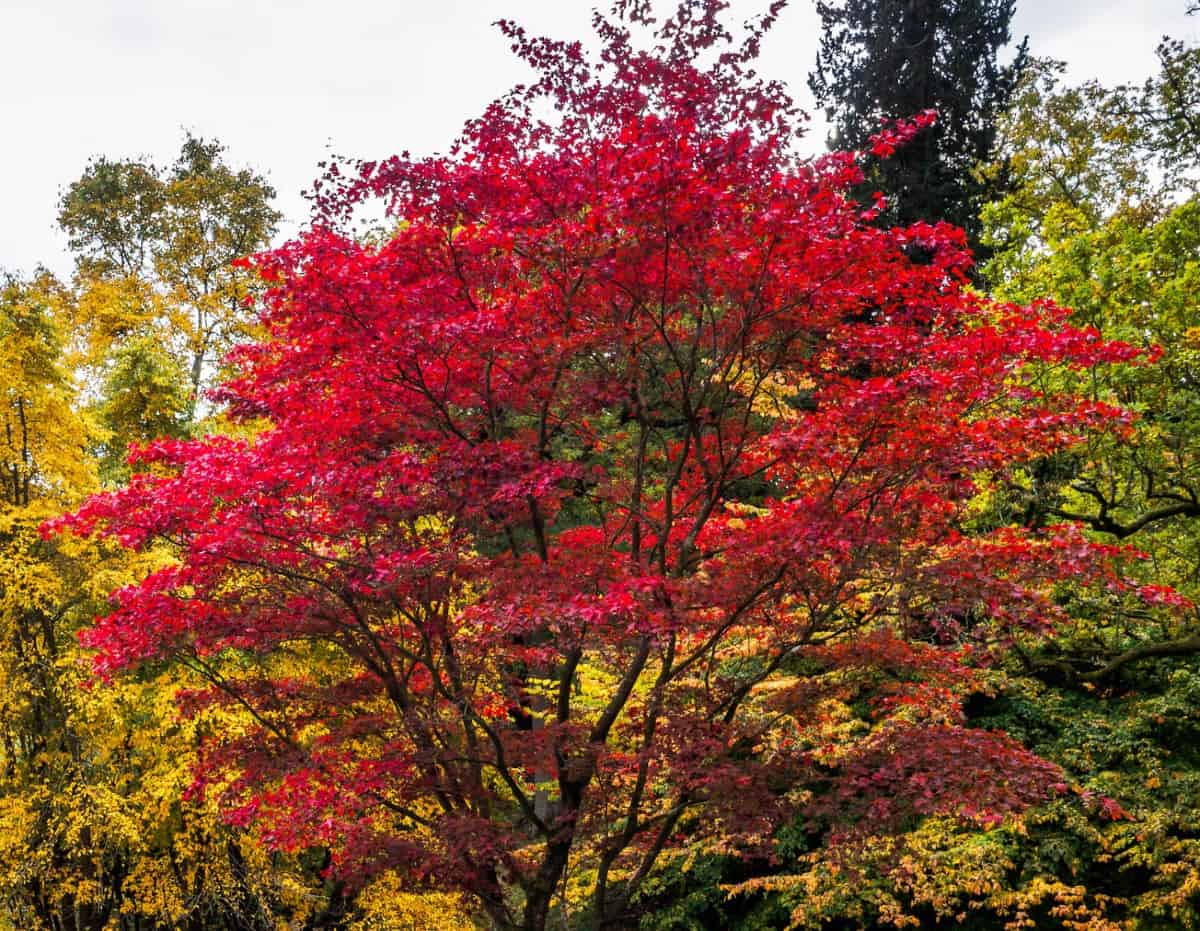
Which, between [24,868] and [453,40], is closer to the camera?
[24,868]

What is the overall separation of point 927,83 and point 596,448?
17.5 meters

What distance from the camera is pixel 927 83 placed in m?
20.0

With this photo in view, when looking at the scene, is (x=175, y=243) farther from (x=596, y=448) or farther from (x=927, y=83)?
(x=927, y=83)

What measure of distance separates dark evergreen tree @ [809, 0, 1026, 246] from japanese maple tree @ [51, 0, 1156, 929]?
14.4 meters

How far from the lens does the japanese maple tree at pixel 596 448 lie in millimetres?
5012

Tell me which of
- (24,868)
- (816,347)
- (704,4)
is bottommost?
(24,868)

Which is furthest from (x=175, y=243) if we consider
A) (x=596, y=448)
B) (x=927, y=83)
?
(x=927, y=83)

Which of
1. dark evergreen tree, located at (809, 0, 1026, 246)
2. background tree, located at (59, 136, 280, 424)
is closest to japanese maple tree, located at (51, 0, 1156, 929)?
background tree, located at (59, 136, 280, 424)

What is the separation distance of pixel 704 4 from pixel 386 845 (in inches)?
213

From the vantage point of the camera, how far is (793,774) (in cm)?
569

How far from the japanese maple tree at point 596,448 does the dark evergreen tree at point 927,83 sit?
14385 mm

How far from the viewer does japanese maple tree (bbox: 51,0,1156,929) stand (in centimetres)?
501

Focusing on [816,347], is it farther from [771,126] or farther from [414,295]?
[414,295]

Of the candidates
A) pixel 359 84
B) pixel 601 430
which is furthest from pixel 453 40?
pixel 601 430
